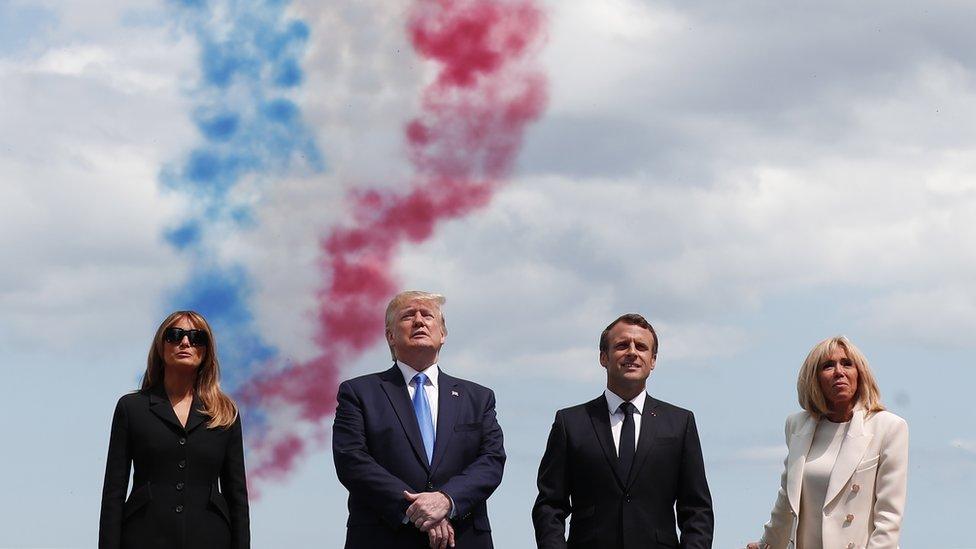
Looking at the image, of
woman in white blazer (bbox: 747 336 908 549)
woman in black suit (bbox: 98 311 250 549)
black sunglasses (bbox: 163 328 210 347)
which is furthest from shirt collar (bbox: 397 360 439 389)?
woman in white blazer (bbox: 747 336 908 549)

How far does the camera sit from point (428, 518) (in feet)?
33.2

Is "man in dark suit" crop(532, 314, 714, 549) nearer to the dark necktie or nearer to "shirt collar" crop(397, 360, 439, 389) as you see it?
the dark necktie

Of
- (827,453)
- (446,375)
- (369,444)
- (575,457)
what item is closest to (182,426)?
(369,444)

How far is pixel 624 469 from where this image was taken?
10.6 meters

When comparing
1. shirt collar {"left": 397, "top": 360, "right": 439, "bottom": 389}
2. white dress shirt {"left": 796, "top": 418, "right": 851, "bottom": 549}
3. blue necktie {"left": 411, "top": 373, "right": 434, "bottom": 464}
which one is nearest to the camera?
white dress shirt {"left": 796, "top": 418, "right": 851, "bottom": 549}

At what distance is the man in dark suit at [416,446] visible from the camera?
1032 centimetres

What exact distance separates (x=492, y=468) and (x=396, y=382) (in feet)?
3.82

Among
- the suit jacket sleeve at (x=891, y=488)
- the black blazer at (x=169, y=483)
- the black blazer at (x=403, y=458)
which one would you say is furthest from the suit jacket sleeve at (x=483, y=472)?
the suit jacket sleeve at (x=891, y=488)

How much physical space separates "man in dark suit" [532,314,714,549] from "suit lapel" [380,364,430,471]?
3.73ft

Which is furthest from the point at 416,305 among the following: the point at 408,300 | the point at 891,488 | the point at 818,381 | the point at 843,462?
the point at 891,488

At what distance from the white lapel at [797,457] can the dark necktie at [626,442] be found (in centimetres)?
141

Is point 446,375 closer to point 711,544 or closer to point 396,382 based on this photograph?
point 396,382

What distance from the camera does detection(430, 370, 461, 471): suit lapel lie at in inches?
419

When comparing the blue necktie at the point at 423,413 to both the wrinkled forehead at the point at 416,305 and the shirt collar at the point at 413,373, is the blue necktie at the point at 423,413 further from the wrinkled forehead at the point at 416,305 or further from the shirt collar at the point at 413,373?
the wrinkled forehead at the point at 416,305
